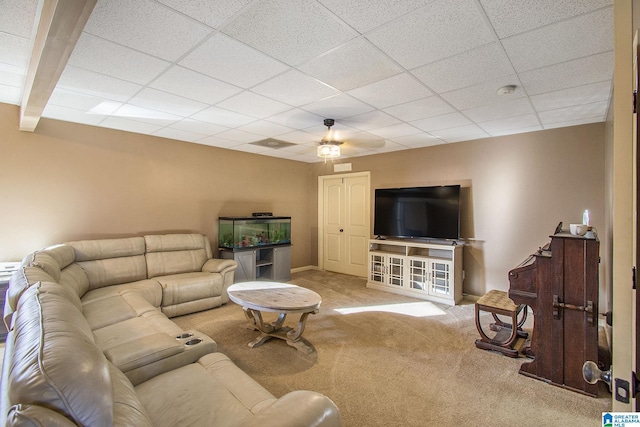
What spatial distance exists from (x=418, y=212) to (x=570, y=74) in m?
2.81

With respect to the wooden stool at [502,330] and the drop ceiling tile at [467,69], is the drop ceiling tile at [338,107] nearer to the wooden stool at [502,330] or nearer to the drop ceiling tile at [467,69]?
the drop ceiling tile at [467,69]

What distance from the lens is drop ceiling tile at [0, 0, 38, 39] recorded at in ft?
5.22

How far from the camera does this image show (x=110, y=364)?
1452 millimetres

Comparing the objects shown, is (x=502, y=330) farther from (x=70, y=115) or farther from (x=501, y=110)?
(x=70, y=115)

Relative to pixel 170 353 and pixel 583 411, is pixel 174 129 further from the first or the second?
pixel 583 411

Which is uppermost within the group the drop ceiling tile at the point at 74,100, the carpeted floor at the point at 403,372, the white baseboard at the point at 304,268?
the drop ceiling tile at the point at 74,100

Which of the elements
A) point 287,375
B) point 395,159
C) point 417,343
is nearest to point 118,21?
point 287,375

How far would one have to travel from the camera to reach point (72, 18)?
56.7 inches

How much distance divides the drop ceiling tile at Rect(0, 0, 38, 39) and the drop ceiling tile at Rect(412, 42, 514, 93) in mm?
2460

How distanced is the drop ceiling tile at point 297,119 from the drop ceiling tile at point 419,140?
4.97 feet

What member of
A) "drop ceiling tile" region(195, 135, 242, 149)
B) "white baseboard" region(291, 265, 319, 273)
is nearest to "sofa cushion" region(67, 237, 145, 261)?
"drop ceiling tile" region(195, 135, 242, 149)

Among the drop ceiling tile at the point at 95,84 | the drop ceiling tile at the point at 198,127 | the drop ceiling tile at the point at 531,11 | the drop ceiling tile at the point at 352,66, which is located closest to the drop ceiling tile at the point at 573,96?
the drop ceiling tile at the point at 531,11

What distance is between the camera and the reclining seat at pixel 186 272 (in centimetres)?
365

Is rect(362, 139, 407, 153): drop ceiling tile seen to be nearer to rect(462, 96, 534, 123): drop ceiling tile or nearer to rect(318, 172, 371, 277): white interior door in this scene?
rect(318, 172, 371, 277): white interior door
